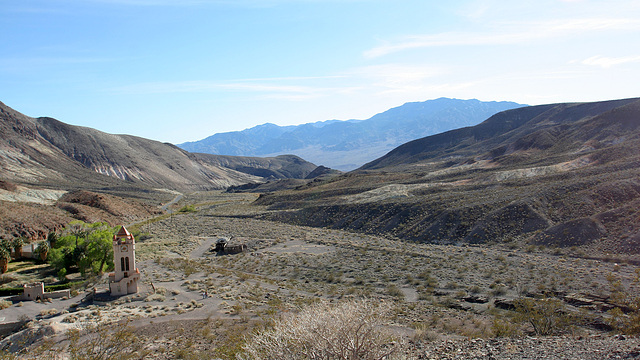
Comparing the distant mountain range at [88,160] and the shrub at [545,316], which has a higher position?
the distant mountain range at [88,160]

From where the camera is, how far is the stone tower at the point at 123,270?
2169 centimetres

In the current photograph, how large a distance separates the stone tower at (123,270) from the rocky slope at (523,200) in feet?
83.8

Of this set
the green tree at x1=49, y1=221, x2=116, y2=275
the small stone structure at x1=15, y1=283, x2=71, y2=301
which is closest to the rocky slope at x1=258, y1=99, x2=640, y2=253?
the green tree at x1=49, y1=221, x2=116, y2=275

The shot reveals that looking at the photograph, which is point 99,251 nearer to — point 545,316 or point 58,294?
point 58,294

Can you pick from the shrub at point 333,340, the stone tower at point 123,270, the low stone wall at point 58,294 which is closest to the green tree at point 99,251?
the low stone wall at point 58,294

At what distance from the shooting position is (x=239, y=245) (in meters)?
38.4

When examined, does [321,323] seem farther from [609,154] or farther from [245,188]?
[245,188]

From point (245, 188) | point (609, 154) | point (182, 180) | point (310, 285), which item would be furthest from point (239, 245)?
point (182, 180)

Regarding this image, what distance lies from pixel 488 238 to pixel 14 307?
33448mm

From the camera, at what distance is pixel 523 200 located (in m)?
38.0

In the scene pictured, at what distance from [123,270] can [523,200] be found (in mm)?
34212

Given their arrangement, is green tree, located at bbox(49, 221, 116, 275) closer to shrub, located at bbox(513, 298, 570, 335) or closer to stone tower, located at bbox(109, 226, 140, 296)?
stone tower, located at bbox(109, 226, 140, 296)

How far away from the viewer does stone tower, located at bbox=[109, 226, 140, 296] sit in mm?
21688

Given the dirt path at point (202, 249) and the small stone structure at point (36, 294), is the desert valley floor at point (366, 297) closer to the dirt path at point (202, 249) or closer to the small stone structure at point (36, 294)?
the dirt path at point (202, 249)
